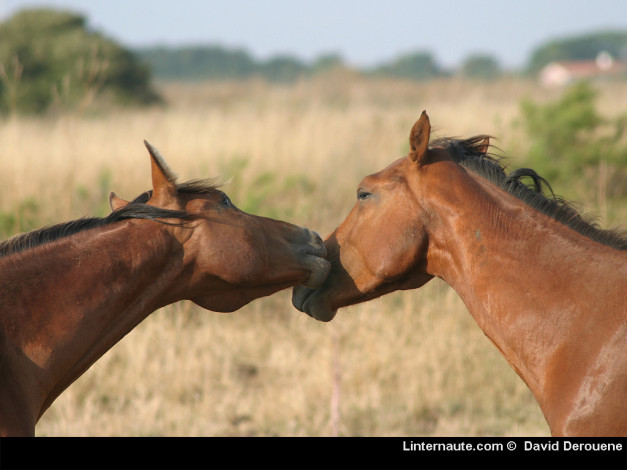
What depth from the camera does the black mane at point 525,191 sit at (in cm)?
334

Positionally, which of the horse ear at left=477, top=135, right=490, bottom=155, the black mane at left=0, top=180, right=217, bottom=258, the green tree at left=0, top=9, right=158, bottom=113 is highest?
Answer: the horse ear at left=477, top=135, right=490, bottom=155

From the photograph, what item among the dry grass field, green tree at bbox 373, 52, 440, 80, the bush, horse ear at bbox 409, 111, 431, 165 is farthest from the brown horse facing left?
green tree at bbox 373, 52, 440, 80

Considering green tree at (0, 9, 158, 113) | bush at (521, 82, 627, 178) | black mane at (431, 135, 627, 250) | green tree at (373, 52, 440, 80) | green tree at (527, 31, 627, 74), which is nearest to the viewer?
black mane at (431, 135, 627, 250)

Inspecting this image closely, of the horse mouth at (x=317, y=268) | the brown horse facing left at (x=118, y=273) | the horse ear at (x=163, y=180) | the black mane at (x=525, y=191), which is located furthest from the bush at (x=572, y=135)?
the horse ear at (x=163, y=180)

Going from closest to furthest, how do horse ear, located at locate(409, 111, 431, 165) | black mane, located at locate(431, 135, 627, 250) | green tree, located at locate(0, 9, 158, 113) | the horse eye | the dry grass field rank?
black mane, located at locate(431, 135, 627, 250), horse ear, located at locate(409, 111, 431, 165), the horse eye, the dry grass field, green tree, located at locate(0, 9, 158, 113)

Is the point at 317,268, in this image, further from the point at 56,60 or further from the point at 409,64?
the point at 409,64

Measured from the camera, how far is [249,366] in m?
7.12

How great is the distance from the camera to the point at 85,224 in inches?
133

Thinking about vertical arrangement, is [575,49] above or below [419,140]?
below

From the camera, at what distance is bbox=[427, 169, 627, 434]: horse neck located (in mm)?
3086

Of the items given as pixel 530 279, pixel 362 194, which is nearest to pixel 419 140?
pixel 362 194

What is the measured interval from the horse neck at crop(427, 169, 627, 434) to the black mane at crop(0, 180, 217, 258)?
125 centimetres

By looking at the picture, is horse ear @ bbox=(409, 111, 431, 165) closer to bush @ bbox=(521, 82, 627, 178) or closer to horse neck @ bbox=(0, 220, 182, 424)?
horse neck @ bbox=(0, 220, 182, 424)

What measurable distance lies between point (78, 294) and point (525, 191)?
2123 mm
